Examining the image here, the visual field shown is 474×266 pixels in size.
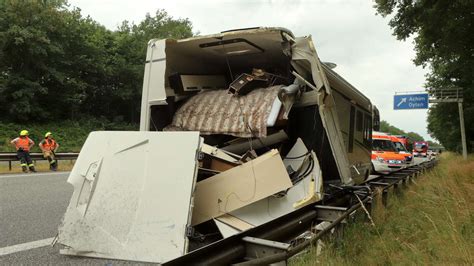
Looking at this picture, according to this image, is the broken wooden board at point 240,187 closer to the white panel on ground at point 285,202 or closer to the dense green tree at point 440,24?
the white panel on ground at point 285,202

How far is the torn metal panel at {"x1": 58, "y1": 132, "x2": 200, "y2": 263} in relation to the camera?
11.7 ft

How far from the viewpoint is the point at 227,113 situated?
5395 millimetres

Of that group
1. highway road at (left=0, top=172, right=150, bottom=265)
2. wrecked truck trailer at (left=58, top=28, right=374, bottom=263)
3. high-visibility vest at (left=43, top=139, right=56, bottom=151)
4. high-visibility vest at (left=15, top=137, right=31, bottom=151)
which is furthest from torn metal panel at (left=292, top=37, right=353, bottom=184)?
high-visibility vest at (left=43, top=139, right=56, bottom=151)

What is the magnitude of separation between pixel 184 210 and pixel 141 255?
530 millimetres

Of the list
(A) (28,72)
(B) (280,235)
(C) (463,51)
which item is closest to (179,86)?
(B) (280,235)

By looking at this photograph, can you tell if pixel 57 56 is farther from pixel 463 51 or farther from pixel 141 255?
pixel 141 255

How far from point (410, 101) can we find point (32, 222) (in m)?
26.4

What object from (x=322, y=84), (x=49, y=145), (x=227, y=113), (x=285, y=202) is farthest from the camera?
(x=49, y=145)

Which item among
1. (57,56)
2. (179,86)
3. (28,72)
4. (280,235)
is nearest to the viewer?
(280,235)

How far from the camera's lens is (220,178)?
445 cm

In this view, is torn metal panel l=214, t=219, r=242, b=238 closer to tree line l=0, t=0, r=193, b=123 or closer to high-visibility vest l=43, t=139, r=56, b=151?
high-visibility vest l=43, t=139, r=56, b=151

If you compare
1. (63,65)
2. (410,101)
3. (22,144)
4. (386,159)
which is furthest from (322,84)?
(63,65)

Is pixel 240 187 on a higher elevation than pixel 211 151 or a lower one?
lower

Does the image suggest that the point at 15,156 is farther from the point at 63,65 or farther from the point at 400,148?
the point at 63,65
